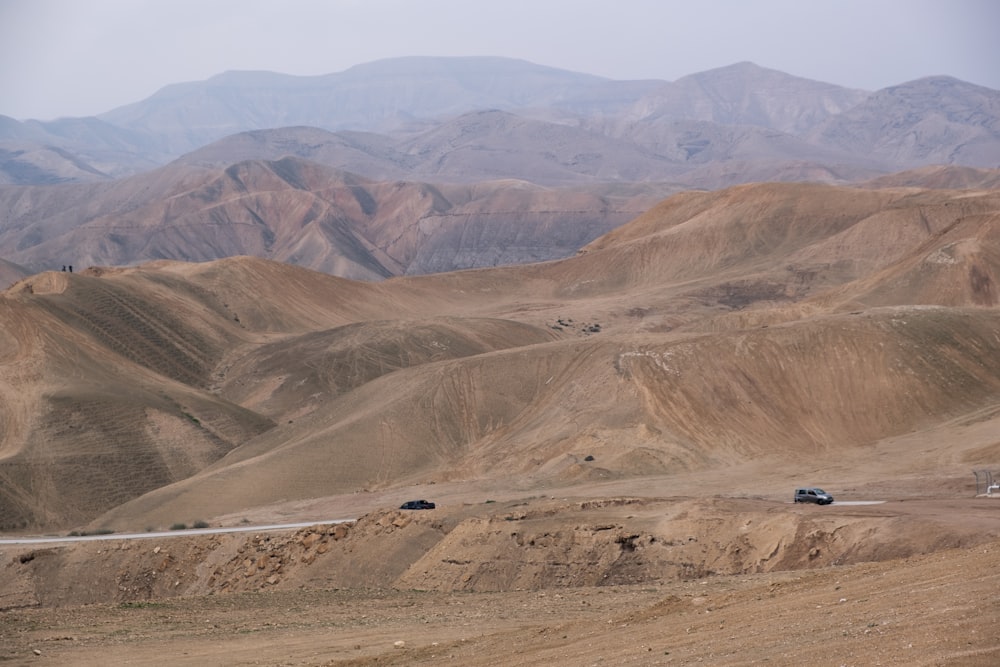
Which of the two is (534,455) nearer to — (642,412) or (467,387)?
(642,412)

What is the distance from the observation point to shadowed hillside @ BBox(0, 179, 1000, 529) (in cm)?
5478

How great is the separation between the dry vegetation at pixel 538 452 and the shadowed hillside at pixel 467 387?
228 mm

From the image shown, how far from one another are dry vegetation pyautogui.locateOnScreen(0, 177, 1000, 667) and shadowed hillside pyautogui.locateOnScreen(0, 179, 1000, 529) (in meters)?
0.23

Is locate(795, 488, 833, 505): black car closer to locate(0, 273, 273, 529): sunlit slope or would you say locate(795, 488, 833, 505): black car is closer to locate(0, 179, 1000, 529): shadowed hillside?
locate(0, 179, 1000, 529): shadowed hillside

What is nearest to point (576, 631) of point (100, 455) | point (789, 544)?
point (789, 544)

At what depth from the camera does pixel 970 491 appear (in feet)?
130

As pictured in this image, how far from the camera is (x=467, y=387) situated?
66.1m

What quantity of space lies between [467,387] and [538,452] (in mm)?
11413

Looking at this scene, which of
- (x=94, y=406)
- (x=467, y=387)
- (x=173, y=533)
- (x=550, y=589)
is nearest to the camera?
(x=550, y=589)

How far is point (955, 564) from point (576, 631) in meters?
6.61

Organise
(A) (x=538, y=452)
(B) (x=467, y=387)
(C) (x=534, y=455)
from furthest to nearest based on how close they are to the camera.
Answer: (B) (x=467, y=387), (A) (x=538, y=452), (C) (x=534, y=455)

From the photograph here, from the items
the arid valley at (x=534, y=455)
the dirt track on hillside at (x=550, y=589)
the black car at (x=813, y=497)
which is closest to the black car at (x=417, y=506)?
the arid valley at (x=534, y=455)

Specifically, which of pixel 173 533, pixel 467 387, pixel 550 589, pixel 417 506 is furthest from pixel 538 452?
pixel 550 589

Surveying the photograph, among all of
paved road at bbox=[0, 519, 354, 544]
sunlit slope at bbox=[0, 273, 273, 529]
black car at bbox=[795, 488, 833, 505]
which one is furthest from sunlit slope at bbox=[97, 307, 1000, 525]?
black car at bbox=[795, 488, 833, 505]
